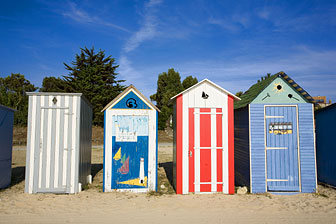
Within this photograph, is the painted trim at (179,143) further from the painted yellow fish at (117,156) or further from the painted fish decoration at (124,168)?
the painted yellow fish at (117,156)

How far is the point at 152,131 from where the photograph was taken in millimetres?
7480

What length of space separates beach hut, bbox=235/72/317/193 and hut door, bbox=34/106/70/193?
602cm

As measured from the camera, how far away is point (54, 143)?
23.2ft

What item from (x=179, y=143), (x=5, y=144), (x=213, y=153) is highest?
(x=179, y=143)

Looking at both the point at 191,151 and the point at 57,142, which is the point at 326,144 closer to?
the point at 191,151

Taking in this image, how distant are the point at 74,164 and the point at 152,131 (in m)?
2.72

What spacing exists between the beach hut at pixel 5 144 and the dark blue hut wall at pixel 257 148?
8627mm

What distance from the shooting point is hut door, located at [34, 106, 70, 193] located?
6.93m

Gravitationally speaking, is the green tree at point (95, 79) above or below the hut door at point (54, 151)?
above

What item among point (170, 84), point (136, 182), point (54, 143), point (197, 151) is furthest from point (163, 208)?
point (170, 84)

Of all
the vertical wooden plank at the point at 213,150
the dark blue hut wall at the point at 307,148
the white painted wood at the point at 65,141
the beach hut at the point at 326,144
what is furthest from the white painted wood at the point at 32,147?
the beach hut at the point at 326,144

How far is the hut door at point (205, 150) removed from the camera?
718cm

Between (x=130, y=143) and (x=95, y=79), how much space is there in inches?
957

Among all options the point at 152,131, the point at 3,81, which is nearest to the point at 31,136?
the point at 152,131
